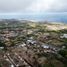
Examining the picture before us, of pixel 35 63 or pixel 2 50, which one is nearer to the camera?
pixel 35 63

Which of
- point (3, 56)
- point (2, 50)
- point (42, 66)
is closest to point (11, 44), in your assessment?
point (2, 50)

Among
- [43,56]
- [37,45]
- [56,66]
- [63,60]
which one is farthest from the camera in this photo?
[37,45]

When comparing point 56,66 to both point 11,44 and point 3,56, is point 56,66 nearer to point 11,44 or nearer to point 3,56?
point 3,56

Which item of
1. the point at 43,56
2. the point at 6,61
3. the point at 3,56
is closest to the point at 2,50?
the point at 3,56

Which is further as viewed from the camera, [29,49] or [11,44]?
[11,44]

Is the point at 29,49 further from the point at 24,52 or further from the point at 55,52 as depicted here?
the point at 55,52

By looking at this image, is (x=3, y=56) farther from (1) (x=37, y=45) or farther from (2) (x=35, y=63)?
(1) (x=37, y=45)

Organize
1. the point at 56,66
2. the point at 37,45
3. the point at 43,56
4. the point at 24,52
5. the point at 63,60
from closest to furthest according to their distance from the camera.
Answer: the point at 56,66, the point at 63,60, the point at 43,56, the point at 24,52, the point at 37,45

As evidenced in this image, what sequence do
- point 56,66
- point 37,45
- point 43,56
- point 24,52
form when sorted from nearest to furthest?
1. point 56,66
2. point 43,56
3. point 24,52
4. point 37,45

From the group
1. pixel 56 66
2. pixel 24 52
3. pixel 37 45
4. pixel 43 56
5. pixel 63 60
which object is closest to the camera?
pixel 56 66
